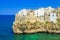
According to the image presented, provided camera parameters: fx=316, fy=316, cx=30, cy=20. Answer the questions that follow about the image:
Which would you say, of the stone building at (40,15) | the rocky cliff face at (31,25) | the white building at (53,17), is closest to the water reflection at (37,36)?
the rocky cliff face at (31,25)

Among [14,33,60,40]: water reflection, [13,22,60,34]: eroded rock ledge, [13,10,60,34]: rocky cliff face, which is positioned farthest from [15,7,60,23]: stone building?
[14,33,60,40]: water reflection

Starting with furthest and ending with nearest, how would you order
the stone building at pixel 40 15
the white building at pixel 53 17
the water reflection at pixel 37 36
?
the white building at pixel 53 17 < the stone building at pixel 40 15 < the water reflection at pixel 37 36

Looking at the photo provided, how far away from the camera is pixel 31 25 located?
25.4m

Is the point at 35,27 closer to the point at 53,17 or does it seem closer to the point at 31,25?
the point at 31,25

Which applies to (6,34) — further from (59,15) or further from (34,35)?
(59,15)

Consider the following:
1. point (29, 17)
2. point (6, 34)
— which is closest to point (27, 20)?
point (29, 17)

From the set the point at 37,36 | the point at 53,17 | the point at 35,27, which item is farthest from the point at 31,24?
the point at 53,17

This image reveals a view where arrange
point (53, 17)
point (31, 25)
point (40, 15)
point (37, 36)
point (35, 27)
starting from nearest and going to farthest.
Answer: point (37, 36) → point (31, 25) → point (35, 27) → point (53, 17) → point (40, 15)

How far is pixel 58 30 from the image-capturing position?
83.5 ft

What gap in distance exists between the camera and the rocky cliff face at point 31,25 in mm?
25139

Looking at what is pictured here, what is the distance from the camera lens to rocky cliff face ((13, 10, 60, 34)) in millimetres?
25139

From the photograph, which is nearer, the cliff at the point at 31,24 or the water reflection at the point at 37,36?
the water reflection at the point at 37,36

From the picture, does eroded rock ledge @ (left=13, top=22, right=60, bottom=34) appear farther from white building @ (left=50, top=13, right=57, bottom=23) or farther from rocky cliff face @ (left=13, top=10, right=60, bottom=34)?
white building @ (left=50, top=13, right=57, bottom=23)

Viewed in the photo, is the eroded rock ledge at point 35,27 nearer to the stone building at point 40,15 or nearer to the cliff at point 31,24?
the cliff at point 31,24
